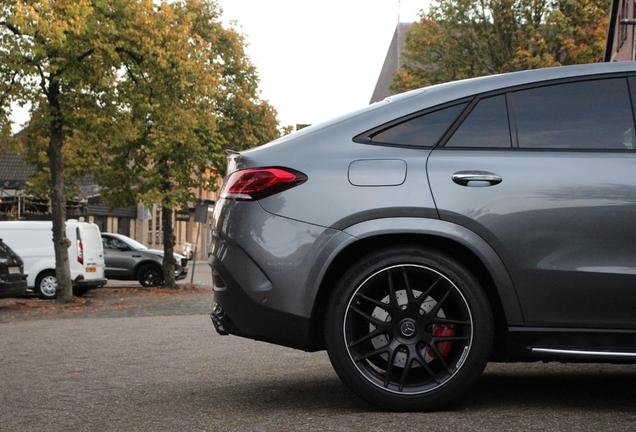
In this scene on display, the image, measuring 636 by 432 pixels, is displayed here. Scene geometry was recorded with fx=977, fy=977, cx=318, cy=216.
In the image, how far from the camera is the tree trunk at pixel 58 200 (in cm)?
2147

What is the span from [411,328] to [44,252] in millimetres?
21180

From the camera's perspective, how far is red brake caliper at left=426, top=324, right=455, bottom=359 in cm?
479

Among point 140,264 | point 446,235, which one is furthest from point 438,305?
point 140,264

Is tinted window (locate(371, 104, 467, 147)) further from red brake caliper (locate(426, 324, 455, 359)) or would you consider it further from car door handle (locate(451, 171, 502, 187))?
red brake caliper (locate(426, 324, 455, 359))

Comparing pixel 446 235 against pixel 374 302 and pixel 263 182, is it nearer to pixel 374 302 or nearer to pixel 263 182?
pixel 374 302

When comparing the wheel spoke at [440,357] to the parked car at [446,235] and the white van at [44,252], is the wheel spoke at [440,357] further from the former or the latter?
the white van at [44,252]

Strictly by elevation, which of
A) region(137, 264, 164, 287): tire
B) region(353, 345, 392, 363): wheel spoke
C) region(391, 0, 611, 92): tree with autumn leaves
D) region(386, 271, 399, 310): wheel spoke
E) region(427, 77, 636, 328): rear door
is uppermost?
region(391, 0, 611, 92): tree with autumn leaves

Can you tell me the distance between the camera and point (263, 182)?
4965 mm

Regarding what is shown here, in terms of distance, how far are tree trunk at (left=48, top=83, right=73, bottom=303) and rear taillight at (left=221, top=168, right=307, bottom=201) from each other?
1717 centimetres

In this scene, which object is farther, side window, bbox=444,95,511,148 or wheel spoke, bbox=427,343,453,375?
side window, bbox=444,95,511,148

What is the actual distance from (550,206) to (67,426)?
261 cm

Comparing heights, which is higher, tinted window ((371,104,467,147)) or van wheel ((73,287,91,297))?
tinted window ((371,104,467,147))

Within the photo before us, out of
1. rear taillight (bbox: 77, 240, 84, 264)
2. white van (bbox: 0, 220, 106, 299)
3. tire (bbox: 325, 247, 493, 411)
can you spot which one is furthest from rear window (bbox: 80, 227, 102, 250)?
tire (bbox: 325, 247, 493, 411)

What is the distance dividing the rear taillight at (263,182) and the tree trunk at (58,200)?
56.3ft
